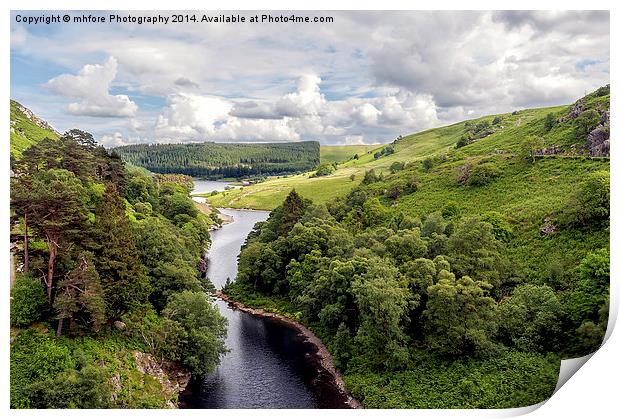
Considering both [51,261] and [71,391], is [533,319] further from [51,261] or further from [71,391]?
[51,261]

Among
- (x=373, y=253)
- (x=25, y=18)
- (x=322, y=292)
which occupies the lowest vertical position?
(x=322, y=292)

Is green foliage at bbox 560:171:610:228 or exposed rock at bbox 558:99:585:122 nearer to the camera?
green foliage at bbox 560:171:610:228

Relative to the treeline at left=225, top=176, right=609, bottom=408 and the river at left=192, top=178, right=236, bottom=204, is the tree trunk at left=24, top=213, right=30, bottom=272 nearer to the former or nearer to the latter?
the treeline at left=225, top=176, right=609, bottom=408

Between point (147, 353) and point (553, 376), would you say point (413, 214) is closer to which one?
point (553, 376)

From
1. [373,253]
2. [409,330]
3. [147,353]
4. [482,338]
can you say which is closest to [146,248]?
[147,353]

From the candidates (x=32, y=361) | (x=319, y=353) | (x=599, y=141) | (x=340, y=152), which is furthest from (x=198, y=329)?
(x=340, y=152)

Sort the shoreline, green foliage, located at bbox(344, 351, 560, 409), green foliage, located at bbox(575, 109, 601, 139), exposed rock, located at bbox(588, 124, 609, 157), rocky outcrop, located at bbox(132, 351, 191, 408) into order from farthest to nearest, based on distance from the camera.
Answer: green foliage, located at bbox(575, 109, 601, 139) → exposed rock, located at bbox(588, 124, 609, 157) → the shoreline → rocky outcrop, located at bbox(132, 351, 191, 408) → green foliage, located at bbox(344, 351, 560, 409)

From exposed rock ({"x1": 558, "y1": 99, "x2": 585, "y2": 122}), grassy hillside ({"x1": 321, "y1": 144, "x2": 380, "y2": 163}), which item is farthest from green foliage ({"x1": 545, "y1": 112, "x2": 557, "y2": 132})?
grassy hillside ({"x1": 321, "y1": 144, "x2": 380, "y2": 163})
